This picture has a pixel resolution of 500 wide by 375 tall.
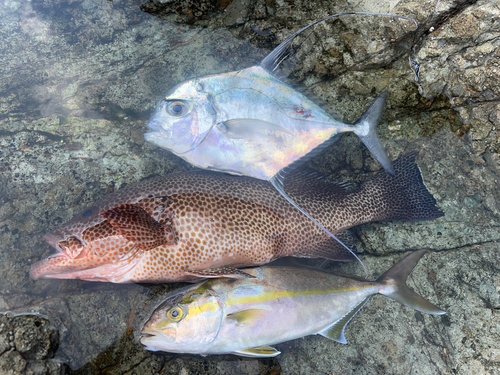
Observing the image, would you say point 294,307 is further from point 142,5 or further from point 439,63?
point 142,5

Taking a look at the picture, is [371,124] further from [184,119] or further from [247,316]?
[247,316]

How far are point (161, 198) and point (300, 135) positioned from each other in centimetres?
127

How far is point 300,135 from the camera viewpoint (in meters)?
2.64

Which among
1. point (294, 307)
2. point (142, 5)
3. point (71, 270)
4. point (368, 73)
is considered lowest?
point (294, 307)

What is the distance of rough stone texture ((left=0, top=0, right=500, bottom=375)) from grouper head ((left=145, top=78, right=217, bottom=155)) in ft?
2.33

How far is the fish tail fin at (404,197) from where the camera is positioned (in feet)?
9.67

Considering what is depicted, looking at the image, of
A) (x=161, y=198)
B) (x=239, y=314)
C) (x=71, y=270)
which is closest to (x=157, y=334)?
(x=239, y=314)

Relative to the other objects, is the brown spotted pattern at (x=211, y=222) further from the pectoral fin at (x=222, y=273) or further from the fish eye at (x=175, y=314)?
the fish eye at (x=175, y=314)

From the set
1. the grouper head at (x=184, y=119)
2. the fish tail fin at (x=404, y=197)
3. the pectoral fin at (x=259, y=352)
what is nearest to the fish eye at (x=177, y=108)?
the grouper head at (x=184, y=119)

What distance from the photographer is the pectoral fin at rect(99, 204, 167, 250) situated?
2473 mm

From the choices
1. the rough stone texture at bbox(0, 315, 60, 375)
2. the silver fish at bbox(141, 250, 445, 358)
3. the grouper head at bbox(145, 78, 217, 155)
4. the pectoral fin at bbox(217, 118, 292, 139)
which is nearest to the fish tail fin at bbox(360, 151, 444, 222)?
the silver fish at bbox(141, 250, 445, 358)

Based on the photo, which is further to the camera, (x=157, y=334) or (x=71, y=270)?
(x=71, y=270)

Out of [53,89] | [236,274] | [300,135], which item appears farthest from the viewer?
[53,89]

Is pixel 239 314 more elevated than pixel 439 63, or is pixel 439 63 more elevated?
pixel 439 63
